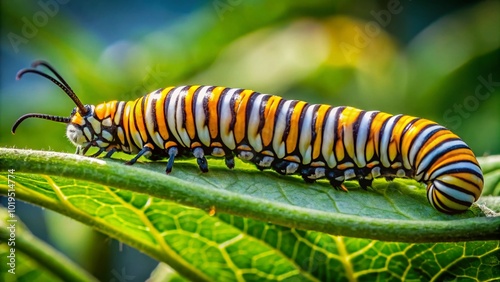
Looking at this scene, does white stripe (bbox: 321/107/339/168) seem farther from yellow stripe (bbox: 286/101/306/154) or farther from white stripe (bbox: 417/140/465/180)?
white stripe (bbox: 417/140/465/180)

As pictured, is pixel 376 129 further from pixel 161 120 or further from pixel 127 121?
pixel 127 121

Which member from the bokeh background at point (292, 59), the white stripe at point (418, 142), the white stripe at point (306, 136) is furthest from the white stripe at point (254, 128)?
the bokeh background at point (292, 59)

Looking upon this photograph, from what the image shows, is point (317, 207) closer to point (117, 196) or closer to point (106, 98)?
point (117, 196)

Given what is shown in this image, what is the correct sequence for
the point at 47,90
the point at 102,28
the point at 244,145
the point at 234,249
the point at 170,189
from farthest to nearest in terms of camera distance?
the point at 102,28 < the point at 47,90 < the point at 244,145 < the point at 234,249 < the point at 170,189

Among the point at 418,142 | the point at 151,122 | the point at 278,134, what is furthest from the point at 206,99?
the point at 418,142

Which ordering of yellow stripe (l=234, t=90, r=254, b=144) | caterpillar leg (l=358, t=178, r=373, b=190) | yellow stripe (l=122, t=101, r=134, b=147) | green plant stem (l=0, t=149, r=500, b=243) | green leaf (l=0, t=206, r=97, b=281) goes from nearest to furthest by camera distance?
1. green plant stem (l=0, t=149, r=500, b=243)
2. green leaf (l=0, t=206, r=97, b=281)
3. caterpillar leg (l=358, t=178, r=373, b=190)
4. yellow stripe (l=234, t=90, r=254, b=144)
5. yellow stripe (l=122, t=101, r=134, b=147)

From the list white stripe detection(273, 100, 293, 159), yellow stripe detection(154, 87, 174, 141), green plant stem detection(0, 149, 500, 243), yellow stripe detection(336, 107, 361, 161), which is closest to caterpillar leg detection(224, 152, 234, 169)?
white stripe detection(273, 100, 293, 159)

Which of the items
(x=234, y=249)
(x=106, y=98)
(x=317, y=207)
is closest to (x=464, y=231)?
(x=317, y=207)
